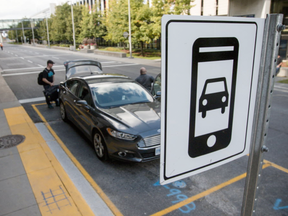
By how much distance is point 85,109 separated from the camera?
647 centimetres

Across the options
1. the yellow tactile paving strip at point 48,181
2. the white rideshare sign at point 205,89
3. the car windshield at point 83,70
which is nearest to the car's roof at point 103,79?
the yellow tactile paving strip at point 48,181

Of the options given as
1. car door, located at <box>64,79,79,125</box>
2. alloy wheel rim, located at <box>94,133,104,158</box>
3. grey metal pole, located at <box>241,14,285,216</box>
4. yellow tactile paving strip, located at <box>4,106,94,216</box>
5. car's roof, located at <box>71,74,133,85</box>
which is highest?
grey metal pole, located at <box>241,14,285,216</box>

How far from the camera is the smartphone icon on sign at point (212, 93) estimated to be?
130 centimetres

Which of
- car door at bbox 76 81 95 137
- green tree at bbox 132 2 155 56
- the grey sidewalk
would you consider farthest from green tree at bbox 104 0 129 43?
the grey sidewalk

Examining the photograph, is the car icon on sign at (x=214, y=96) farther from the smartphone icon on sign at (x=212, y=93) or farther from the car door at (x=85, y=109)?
the car door at (x=85, y=109)

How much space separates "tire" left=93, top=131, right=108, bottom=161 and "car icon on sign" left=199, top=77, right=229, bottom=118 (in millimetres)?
4396

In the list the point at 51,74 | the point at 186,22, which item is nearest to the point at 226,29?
the point at 186,22

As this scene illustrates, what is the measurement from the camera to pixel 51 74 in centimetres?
1016

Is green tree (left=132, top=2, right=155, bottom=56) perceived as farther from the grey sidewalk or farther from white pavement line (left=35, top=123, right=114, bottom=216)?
the grey sidewalk

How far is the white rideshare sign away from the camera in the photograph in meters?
1.22

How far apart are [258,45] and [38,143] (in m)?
6.42

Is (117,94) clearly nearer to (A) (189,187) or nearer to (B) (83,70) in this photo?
(A) (189,187)

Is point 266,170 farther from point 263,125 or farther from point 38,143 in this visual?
point 38,143

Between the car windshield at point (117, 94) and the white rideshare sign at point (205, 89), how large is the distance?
4834mm
